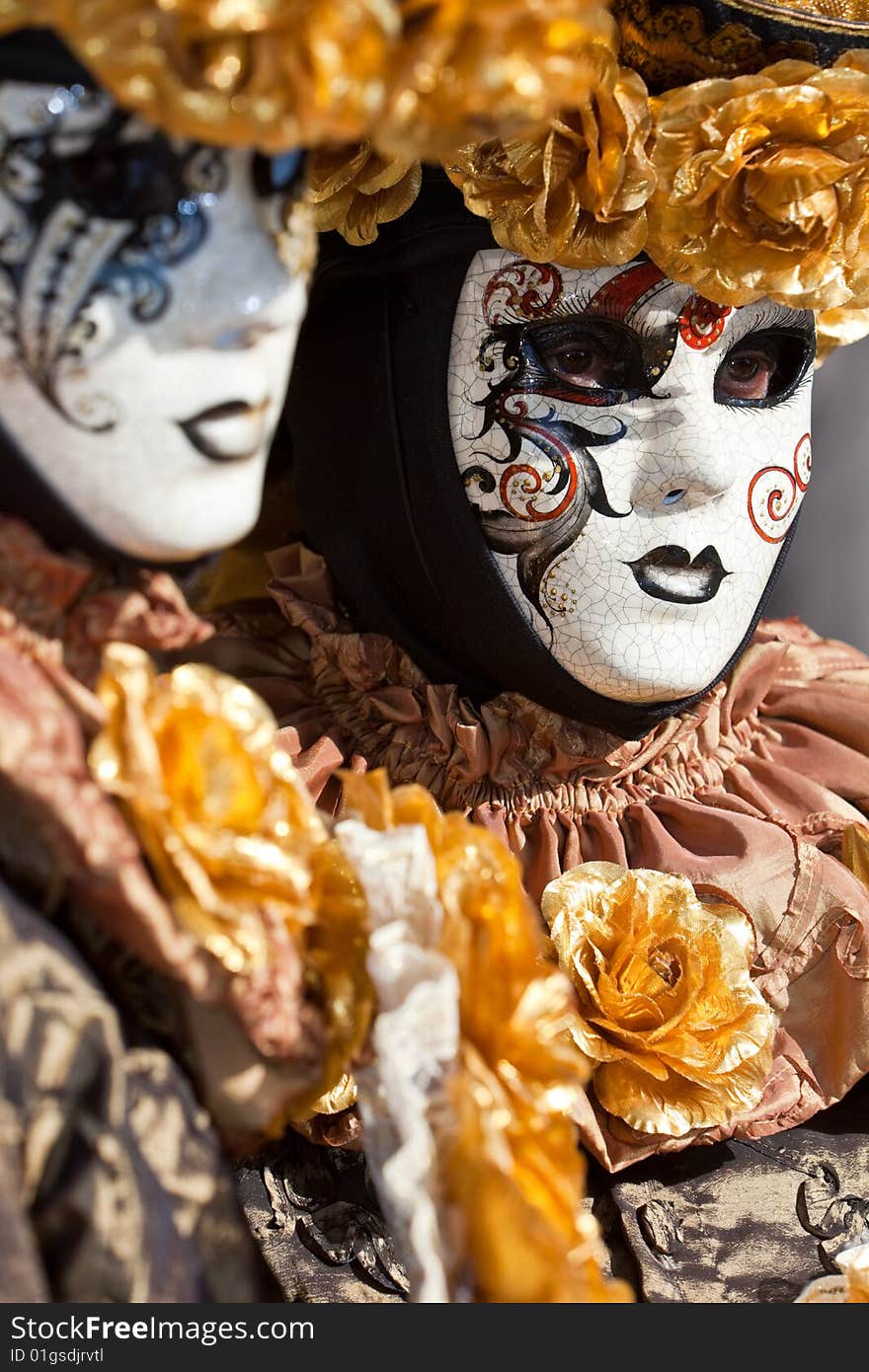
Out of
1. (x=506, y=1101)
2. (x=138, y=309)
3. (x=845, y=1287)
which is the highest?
(x=138, y=309)

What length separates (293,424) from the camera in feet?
4.53

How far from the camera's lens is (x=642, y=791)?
1362 mm

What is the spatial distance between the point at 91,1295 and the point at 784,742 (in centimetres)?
99

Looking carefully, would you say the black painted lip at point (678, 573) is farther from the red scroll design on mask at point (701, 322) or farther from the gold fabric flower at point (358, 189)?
the gold fabric flower at point (358, 189)

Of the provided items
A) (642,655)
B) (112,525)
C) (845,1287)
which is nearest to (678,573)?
(642,655)

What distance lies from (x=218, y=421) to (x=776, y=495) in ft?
2.23

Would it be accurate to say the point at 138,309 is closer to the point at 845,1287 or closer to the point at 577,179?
the point at 577,179

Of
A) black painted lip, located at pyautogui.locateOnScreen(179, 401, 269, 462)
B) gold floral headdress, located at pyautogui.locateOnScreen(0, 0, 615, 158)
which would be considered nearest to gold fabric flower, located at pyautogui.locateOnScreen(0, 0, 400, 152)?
gold floral headdress, located at pyautogui.locateOnScreen(0, 0, 615, 158)

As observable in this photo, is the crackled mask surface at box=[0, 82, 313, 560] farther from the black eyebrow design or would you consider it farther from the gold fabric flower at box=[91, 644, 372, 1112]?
the black eyebrow design

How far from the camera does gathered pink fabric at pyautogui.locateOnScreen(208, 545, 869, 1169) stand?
1.27 meters

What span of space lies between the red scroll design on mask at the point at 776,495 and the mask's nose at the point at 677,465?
5 centimetres

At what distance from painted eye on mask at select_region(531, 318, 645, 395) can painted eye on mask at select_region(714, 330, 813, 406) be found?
0.25 ft

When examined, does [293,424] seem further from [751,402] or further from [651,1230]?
[651,1230]

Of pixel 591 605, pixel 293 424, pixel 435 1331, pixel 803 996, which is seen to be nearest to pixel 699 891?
pixel 803 996
